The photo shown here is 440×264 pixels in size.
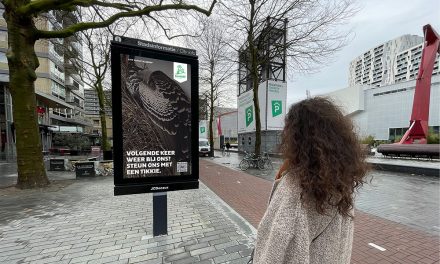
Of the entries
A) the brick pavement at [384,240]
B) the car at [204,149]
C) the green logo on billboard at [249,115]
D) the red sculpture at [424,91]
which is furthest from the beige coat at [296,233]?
the car at [204,149]

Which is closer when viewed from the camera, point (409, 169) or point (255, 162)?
point (409, 169)

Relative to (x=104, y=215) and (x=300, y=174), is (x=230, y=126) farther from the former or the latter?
(x=300, y=174)

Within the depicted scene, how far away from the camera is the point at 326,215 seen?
4.15 ft

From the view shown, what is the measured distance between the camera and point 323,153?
49.0 inches

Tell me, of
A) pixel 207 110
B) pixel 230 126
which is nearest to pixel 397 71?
pixel 230 126

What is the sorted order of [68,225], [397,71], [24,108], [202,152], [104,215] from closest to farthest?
[68,225], [104,215], [24,108], [202,152], [397,71]

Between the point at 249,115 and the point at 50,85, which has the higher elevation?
the point at 50,85

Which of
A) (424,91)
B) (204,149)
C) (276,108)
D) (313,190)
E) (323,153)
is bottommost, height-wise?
(204,149)

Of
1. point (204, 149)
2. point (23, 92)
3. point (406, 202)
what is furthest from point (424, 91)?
point (23, 92)

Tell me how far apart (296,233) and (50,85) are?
43.2 m

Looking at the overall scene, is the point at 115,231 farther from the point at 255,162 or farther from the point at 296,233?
the point at 255,162

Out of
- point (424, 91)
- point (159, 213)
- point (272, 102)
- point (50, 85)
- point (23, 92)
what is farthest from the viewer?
point (50, 85)

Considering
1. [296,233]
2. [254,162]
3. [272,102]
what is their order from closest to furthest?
[296,233] → [254,162] → [272,102]

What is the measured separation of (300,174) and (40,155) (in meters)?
9.40
